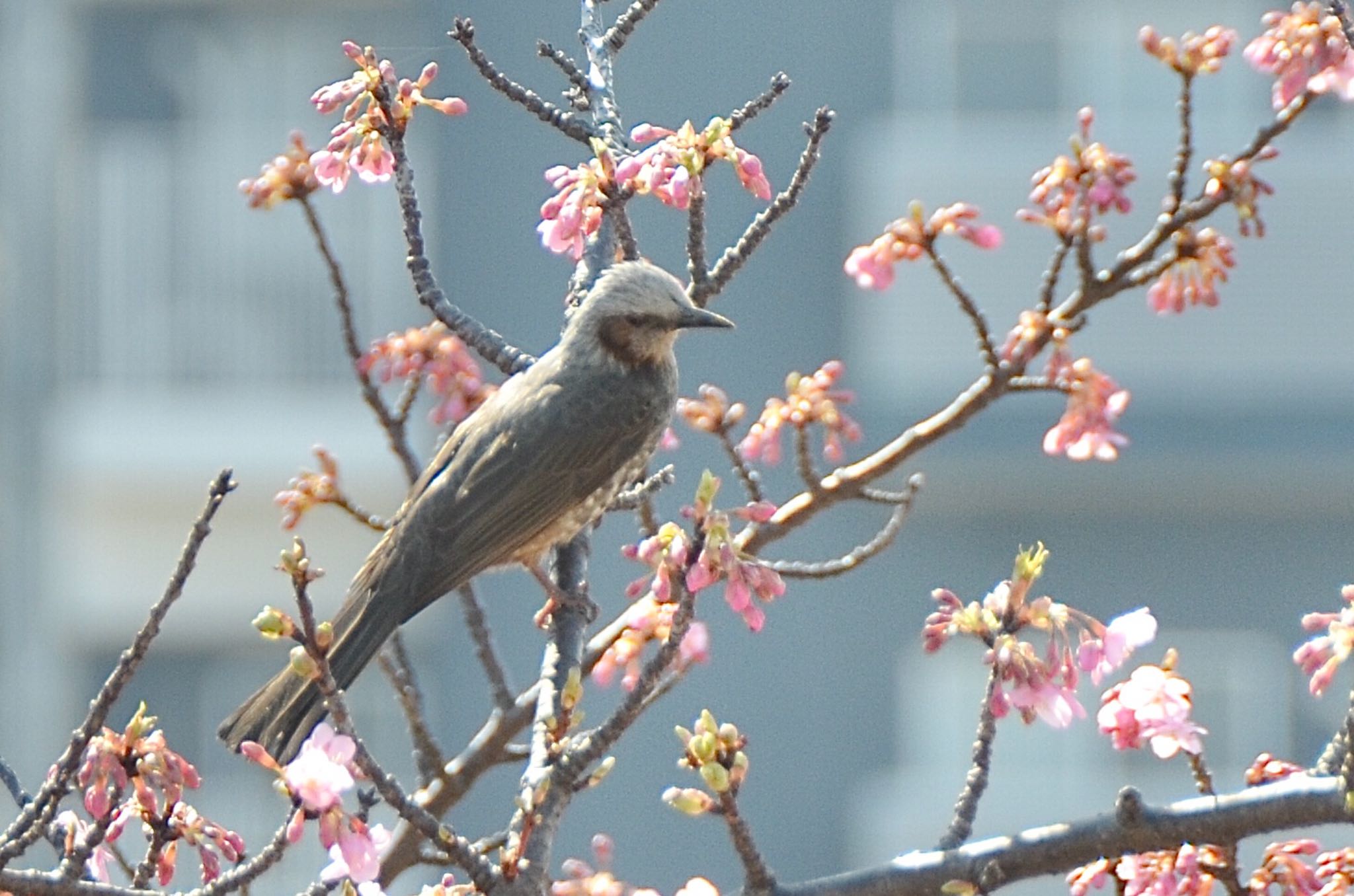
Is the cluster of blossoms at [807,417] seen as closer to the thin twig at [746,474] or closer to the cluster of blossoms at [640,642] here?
the thin twig at [746,474]

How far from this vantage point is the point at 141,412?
10820 millimetres

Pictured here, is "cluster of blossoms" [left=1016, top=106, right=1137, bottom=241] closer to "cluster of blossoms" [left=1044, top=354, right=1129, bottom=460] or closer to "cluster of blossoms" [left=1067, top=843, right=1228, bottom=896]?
"cluster of blossoms" [left=1044, top=354, right=1129, bottom=460]

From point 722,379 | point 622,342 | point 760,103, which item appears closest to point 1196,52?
point 760,103

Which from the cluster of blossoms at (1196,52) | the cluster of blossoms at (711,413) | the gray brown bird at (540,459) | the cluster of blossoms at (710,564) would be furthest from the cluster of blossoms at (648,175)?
the cluster of blossoms at (1196,52)

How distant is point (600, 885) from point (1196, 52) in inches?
59.2

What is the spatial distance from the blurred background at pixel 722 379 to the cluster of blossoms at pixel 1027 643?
7.71m

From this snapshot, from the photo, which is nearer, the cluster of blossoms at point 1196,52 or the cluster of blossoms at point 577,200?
the cluster of blossoms at point 577,200

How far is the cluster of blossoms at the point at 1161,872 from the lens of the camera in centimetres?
229

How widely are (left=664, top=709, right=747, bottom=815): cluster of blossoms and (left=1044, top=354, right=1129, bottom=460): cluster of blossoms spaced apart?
123cm

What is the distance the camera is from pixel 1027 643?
2.31 meters

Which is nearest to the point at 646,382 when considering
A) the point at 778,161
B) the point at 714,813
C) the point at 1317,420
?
the point at 714,813

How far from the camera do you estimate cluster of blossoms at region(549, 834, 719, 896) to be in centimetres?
234

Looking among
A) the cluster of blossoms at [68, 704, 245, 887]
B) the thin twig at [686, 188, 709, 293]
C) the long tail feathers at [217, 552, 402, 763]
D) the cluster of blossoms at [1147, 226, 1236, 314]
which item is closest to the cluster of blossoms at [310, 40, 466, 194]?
the thin twig at [686, 188, 709, 293]

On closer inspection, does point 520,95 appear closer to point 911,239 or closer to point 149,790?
point 911,239
